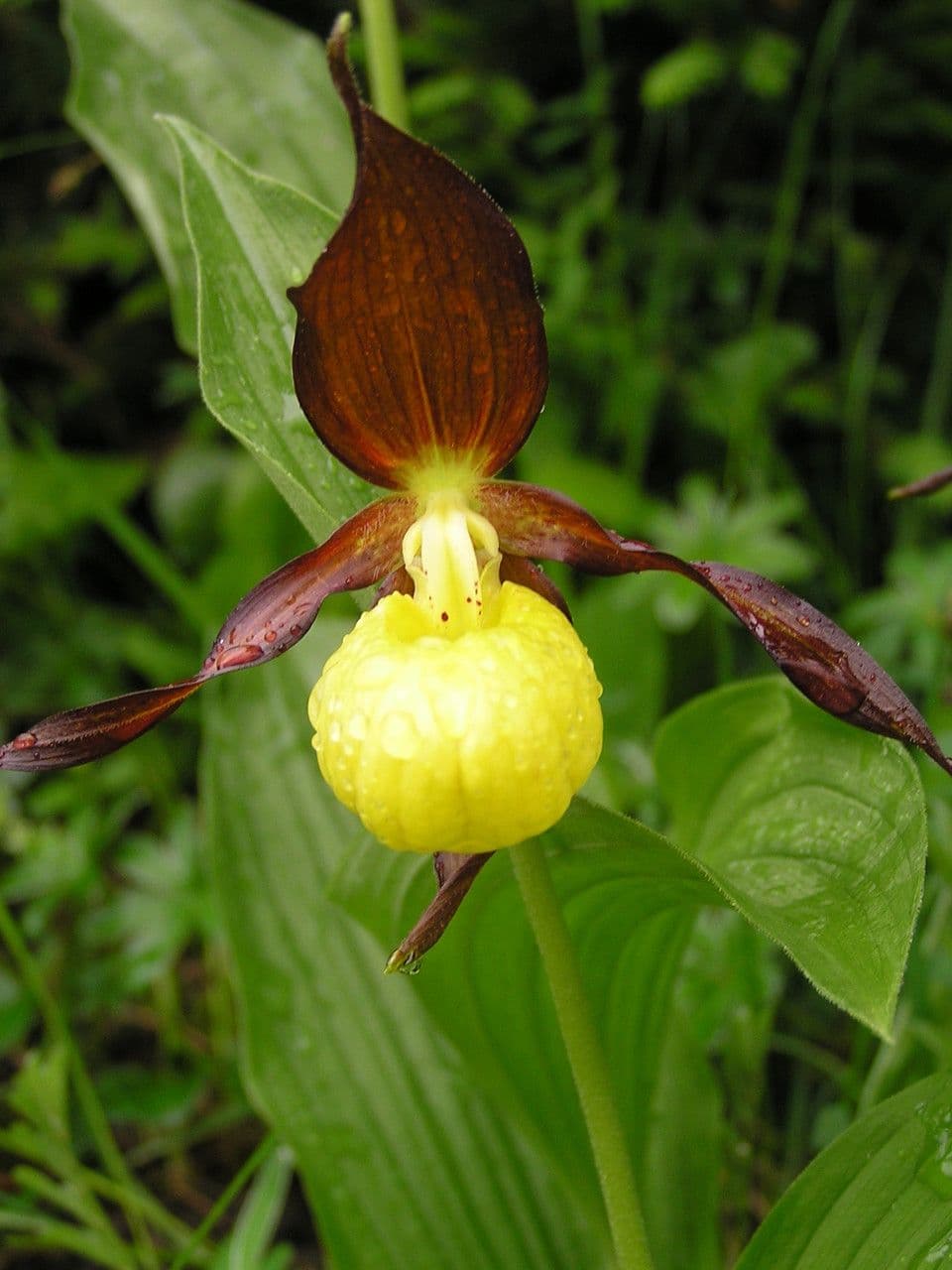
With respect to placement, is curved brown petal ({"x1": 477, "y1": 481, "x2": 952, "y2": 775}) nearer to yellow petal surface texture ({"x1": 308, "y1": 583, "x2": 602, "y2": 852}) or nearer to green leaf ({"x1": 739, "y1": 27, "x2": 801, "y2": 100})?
yellow petal surface texture ({"x1": 308, "y1": 583, "x2": 602, "y2": 852})

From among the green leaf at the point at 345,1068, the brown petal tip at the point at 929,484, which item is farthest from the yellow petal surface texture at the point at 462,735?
the green leaf at the point at 345,1068

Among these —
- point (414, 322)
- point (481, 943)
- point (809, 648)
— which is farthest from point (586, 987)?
point (414, 322)

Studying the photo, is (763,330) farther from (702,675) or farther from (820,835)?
(820,835)

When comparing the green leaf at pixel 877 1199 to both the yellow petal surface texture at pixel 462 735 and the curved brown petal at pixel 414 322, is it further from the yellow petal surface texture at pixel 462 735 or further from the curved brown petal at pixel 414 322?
the curved brown petal at pixel 414 322

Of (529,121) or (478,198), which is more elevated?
(478,198)

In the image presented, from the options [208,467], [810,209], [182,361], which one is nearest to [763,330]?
[810,209]

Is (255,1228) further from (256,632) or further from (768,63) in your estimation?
(768,63)

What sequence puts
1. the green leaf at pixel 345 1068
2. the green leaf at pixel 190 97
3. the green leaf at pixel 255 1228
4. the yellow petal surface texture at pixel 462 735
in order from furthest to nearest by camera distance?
1. the green leaf at pixel 190 97
2. the green leaf at pixel 345 1068
3. the green leaf at pixel 255 1228
4. the yellow petal surface texture at pixel 462 735

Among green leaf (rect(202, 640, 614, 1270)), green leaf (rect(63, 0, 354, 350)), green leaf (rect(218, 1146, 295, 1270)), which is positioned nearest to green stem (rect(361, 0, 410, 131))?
green leaf (rect(63, 0, 354, 350))
